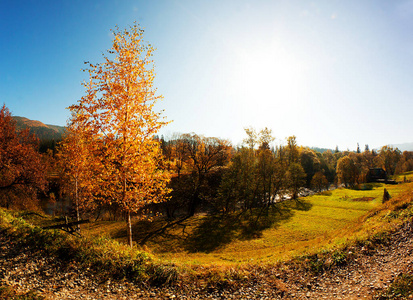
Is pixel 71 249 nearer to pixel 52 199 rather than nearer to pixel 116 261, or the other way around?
pixel 116 261

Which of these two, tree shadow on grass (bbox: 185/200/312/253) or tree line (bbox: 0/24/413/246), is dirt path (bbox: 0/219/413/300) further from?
tree shadow on grass (bbox: 185/200/312/253)

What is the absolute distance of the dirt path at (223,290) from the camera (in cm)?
784

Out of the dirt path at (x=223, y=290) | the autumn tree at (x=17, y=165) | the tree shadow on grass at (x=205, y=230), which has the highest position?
the autumn tree at (x=17, y=165)

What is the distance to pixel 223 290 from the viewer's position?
8922 millimetres

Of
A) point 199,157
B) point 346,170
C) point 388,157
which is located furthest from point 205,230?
point 388,157

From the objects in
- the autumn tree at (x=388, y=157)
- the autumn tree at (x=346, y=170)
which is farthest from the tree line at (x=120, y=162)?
the autumn tree at (x=388, y=157)

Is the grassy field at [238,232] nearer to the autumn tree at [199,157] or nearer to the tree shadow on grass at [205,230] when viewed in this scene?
the tree shadow on grass at [205,230]

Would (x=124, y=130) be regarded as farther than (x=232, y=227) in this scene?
No

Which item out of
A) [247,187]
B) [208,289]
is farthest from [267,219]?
[208,289]

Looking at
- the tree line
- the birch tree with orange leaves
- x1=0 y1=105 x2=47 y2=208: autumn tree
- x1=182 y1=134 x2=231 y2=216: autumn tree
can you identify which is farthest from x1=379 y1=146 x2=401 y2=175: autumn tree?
x1=0 y1=105 x2=47 y2=208: autumn tree

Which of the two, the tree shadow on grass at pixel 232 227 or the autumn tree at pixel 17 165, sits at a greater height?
the autumn tree at pixel 17 165

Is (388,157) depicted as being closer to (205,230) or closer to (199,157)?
(199,157)

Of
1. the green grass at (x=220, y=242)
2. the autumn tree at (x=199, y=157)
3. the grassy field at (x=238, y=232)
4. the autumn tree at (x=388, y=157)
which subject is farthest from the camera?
the autumn tree at (x=388, y=157)

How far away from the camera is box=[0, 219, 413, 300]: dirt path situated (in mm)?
7836
